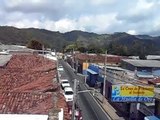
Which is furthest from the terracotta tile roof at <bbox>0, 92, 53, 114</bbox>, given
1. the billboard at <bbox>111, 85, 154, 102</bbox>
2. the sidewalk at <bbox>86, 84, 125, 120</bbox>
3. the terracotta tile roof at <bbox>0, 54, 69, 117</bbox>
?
the sidewalk at <bbox>86, 84, 125, 120</bbox>

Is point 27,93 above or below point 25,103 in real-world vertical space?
above

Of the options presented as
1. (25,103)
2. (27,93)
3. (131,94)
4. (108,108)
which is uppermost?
(27,93)

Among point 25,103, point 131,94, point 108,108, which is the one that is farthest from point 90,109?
point 25,103

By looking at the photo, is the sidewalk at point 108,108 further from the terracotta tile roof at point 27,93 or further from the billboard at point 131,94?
the terracotta tile roof at point 27,93

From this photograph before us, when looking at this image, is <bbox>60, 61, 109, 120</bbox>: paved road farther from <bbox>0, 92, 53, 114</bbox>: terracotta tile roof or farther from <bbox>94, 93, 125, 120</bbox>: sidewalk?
<bbox>0, 92, 53, 114</bbox>: terracotta tile roof

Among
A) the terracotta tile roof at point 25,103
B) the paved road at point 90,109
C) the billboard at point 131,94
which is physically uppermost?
the terracotta tile roof at point 25,103

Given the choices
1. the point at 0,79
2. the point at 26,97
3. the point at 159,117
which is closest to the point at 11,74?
the point at 0,79

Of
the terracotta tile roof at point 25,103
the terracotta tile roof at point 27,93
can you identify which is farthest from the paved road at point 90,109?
the terracotta tile roof at point 25,103

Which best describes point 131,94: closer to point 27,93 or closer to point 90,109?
point 90,109

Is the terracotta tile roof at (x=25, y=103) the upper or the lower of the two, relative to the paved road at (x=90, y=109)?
upper
